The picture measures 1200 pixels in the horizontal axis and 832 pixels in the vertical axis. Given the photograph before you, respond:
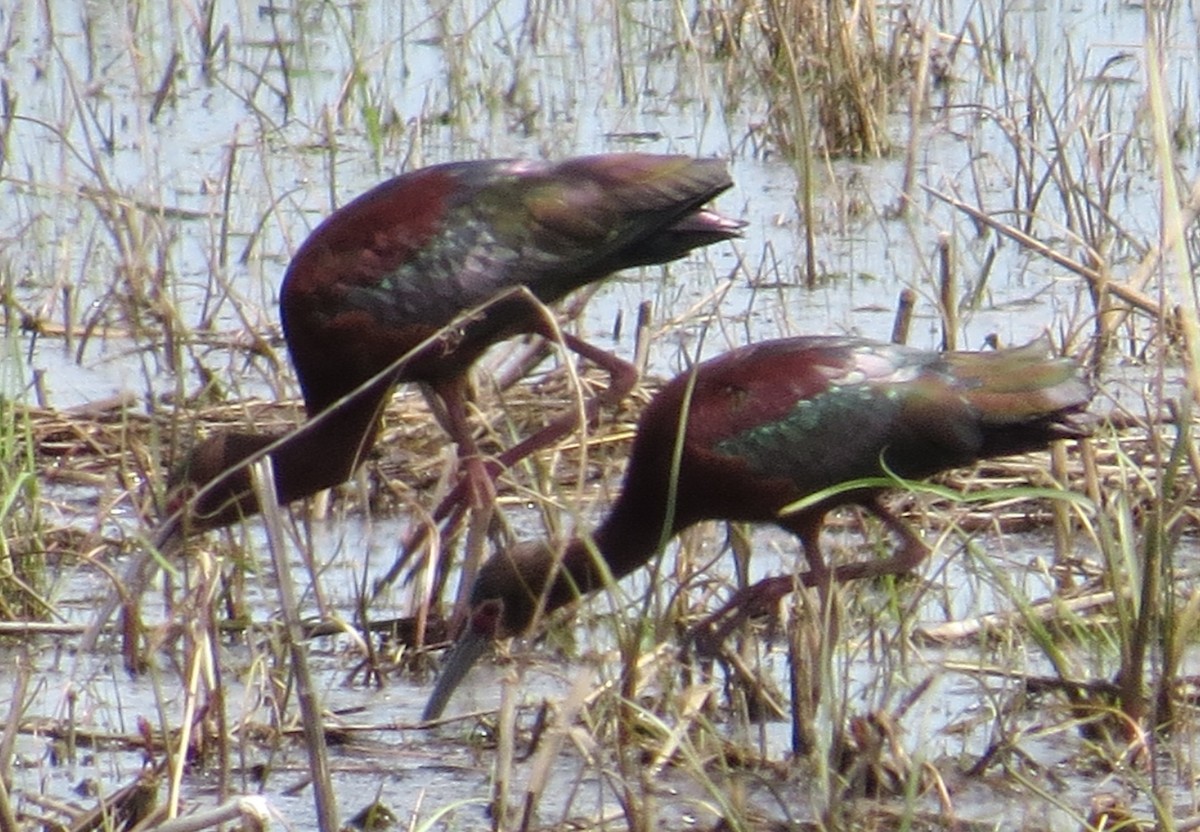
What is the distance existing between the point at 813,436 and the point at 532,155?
10.9 feet

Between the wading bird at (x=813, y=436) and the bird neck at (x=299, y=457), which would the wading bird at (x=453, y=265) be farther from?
the wading bird at (x=813, y=436)

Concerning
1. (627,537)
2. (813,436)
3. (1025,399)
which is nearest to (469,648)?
(627,537)

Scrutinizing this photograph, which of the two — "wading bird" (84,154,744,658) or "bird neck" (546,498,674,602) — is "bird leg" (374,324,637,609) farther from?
"bird neck" (546,498,674,602)

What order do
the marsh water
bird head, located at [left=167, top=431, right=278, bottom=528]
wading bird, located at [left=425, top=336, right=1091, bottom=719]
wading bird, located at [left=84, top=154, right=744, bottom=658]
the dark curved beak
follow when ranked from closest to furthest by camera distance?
the marsh water → the dark curved beak → wading bird, located at [left=425, top=336, right=1091, bottom=719] → bird head, located at [left=167, top=431, right=278, bottom=528] → wading bird, located at [left=84, top=154, right=744, bottom=658]

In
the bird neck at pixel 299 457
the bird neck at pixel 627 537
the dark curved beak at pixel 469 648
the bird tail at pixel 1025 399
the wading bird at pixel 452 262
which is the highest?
the wading bird at pixel 452 262

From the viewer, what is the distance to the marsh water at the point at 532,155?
3.76 metres

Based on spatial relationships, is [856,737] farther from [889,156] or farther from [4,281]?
[889,156]

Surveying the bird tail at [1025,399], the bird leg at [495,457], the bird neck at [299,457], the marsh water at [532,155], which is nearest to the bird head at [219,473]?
the bird neck at [299,457]

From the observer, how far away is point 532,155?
24.4 feet

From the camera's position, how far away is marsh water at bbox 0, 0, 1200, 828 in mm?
3756

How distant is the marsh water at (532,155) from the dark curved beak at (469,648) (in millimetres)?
77

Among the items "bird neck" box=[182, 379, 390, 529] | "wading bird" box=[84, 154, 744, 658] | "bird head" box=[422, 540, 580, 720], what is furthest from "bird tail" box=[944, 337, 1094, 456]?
"bird neck" box=[182, 379, 390, 529]

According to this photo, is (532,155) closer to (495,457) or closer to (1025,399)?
(495,457)

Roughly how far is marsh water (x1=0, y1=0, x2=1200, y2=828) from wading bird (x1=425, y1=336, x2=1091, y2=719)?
14cm
